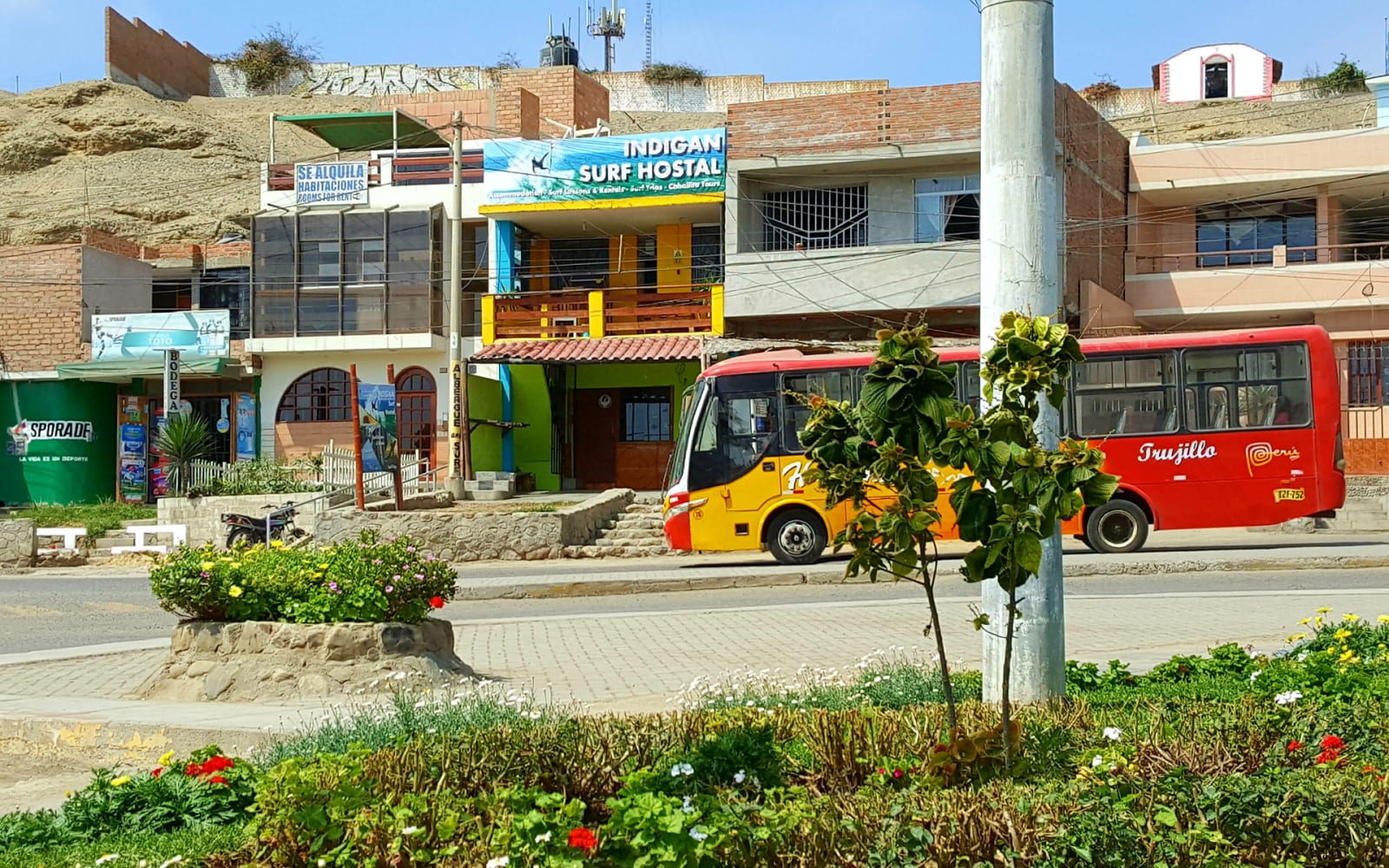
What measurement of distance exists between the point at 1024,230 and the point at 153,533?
2559 cm

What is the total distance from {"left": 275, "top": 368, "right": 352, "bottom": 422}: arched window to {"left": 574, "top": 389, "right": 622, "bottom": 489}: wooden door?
5.77 meters

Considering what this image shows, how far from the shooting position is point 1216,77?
5641 cm

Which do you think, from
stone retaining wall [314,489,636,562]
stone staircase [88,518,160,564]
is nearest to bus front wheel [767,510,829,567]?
stone retaining wall [314,489,636,562]

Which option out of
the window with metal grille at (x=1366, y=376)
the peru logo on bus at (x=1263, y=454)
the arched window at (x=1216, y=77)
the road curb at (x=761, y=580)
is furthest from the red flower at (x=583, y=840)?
the arched window at (x=1216, y=77)

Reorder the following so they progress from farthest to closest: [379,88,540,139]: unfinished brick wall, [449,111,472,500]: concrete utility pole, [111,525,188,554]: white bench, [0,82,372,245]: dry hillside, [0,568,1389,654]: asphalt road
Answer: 1. [0,82,372,245]: dry hillside
2. [379,88,540,139]: unfinished brick wall
3. [449,111,472,500]: concrete utility pole
4. [111,525,188,554]: white bench
5. [0,568,1389,654]: asphalt road

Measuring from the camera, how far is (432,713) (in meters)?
7.14

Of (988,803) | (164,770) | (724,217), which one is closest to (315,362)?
(724,217)

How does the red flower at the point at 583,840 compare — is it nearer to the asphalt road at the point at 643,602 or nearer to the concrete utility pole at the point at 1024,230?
the concrete utility pole at the point at 1024,230

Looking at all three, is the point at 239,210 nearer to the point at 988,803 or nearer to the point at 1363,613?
the point at 1363,613

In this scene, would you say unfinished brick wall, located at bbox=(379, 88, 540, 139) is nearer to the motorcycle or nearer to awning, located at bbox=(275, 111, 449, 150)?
awning, located at bbox=(275, 111, 449, 150)

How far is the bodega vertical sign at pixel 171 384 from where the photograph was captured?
32.5m

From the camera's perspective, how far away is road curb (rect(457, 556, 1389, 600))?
18188 mm

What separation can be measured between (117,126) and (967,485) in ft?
180

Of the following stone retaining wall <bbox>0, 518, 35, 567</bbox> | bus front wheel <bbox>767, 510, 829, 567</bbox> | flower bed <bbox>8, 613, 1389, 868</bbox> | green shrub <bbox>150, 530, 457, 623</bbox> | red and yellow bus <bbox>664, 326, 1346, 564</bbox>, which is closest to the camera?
flower bed <bbox>8, 613, 1389, 868</bbox>
